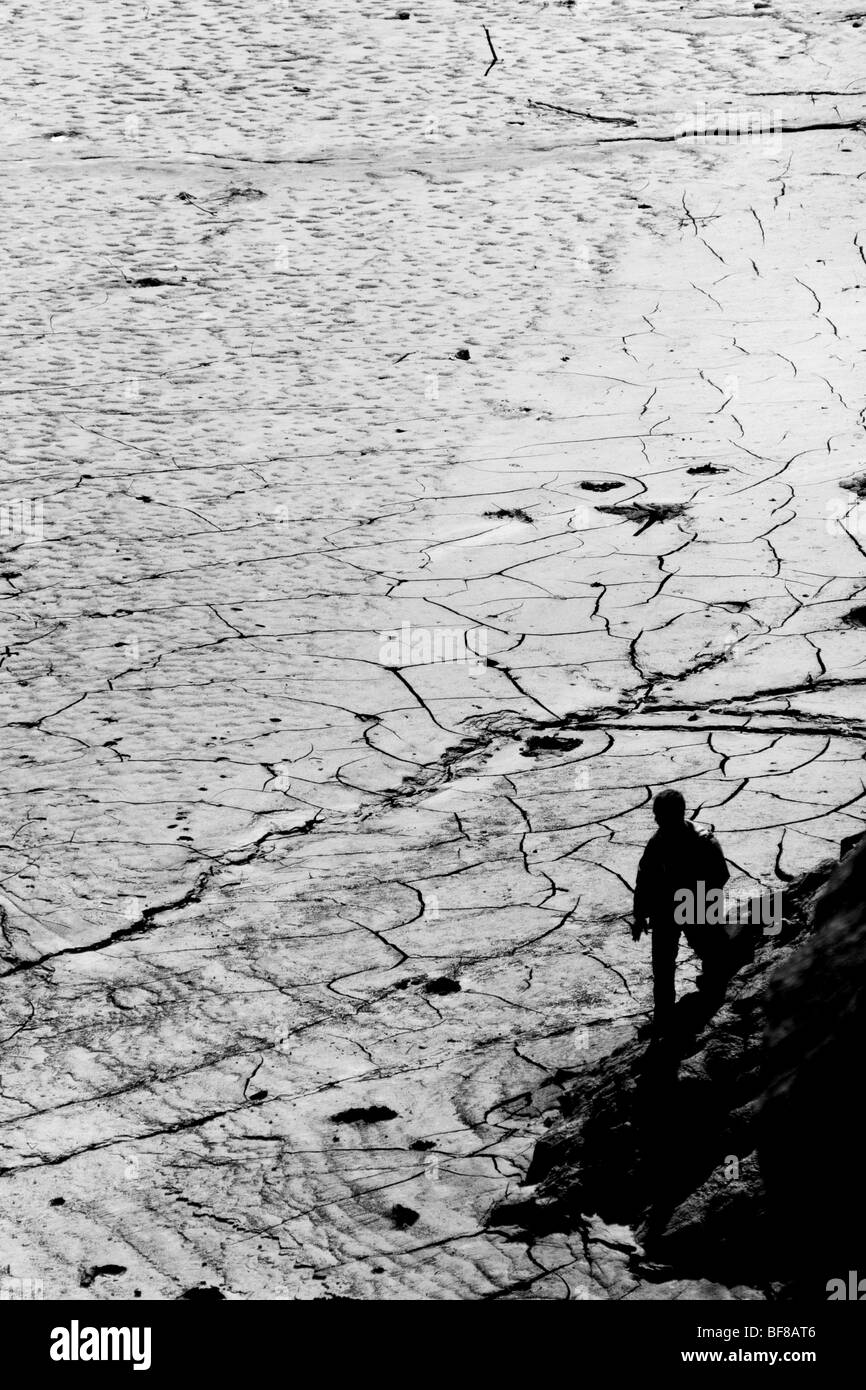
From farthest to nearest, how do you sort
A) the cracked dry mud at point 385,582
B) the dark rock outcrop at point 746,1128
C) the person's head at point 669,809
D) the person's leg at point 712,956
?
1. the cracked dry mud at point 385,582
2. the person's leg at point 712,956
3. the person's head at point 669,809
4. the dark rock outcrop at point 746,1128

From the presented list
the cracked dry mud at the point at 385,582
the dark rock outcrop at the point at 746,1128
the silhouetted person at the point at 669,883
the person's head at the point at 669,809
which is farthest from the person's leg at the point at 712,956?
the cracked dry mud at the point at 385,582

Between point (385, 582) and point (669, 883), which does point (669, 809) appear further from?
point (385, 582)

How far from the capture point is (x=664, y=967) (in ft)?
11.7

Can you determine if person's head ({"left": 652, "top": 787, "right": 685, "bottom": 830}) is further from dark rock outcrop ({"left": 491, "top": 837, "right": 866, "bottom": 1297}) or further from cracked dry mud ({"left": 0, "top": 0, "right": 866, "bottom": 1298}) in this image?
cracked dry mud ({"left": 0, "top": 0, "right": 866, "bottom": 1298})

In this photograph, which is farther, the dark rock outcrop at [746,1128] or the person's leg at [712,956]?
the person's leg at [712,956]

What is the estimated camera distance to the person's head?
11.5 feet

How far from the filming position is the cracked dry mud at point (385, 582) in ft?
13.3

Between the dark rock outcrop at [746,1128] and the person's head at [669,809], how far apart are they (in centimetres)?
39

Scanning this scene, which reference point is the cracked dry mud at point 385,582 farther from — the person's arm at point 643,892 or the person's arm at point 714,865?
the person's arm at point 714,865

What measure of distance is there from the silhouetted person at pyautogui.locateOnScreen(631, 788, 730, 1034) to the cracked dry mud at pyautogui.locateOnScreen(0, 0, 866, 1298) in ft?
1.84

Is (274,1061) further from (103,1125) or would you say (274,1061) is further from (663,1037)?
(663,1037)

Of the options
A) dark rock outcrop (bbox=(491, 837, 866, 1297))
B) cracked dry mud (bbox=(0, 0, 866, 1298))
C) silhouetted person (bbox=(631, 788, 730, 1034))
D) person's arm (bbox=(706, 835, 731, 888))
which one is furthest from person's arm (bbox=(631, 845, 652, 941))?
cracked dry mud (bbox=(0, 0, 866, 1298))

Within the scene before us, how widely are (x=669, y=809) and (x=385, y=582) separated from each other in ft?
11.5

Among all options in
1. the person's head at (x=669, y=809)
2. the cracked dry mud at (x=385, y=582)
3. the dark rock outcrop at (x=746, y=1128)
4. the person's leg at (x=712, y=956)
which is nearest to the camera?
the dark rock outcrop at (x=746, y=1128)
